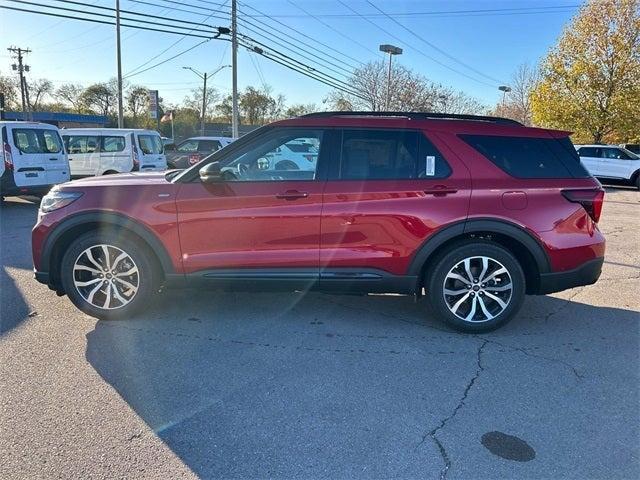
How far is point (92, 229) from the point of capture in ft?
13.6

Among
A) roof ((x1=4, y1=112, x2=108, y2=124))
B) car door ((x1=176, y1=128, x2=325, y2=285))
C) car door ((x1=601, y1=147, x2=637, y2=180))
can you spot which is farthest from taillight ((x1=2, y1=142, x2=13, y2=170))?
roof ((x1=4, y1=112, x2=108, y2=124))

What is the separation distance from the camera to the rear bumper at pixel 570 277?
4.02m

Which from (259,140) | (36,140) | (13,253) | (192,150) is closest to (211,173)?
(259,140)

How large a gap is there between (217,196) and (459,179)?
200 centimetres

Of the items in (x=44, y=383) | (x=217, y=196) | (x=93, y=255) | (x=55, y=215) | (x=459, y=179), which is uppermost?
(x=459, y=179)

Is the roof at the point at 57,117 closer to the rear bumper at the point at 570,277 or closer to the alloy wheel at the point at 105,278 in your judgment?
the alloy wheel at the point at 105,278

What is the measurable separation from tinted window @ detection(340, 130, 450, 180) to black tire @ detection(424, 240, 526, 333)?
2.28ft

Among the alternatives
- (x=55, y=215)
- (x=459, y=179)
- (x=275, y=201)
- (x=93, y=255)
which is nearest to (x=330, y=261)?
(x=275, y=201)

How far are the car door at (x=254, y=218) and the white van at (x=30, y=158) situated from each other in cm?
834

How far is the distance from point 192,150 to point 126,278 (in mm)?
14695

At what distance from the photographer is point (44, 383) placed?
3139 mm

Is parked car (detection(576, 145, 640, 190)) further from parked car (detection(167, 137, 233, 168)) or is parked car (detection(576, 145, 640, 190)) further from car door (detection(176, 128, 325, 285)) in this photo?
car door (detection(176, 128, 325, 285))

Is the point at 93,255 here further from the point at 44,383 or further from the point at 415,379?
the point at 415,379

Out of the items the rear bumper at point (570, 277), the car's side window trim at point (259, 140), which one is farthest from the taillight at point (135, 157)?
the rear bumper at point (570, 277)
